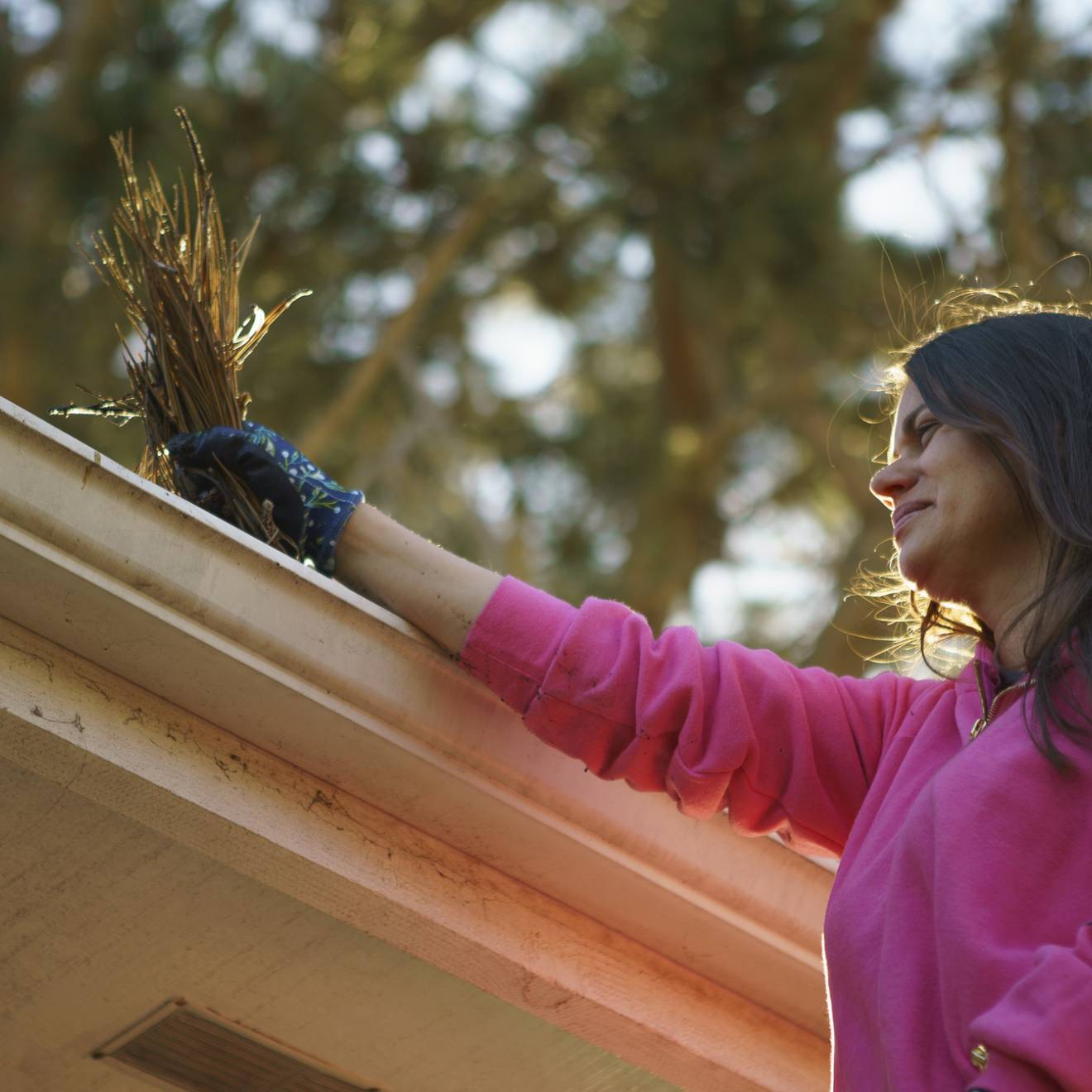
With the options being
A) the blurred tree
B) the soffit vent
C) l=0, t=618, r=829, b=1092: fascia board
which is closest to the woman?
l=0, t=618, r=829, b=1092: fascia board

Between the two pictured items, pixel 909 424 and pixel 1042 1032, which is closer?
pixel 1042 1032

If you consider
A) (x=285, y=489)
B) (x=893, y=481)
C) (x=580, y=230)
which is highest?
(x=580, y=230)

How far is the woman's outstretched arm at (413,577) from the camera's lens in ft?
5.24

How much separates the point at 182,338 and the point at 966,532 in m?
0.85

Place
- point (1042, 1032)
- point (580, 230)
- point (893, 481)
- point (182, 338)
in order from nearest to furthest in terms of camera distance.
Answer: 1. point (1042, 1032)
2. point (893, 481)
3. point (182, 338)
4. point (580, 230)

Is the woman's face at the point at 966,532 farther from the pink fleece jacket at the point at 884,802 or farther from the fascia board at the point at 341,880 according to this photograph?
the fascia board at the point at 341,880

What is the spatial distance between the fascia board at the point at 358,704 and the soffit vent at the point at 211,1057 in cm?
32

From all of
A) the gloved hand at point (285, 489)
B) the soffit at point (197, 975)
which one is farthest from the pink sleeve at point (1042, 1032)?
the gloved hand at point (285, 489)

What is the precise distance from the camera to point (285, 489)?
66.7 inches

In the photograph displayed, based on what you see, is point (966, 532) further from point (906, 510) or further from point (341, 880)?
point (341, 880)

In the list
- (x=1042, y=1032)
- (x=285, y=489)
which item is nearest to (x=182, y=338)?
(x=285, y=489)

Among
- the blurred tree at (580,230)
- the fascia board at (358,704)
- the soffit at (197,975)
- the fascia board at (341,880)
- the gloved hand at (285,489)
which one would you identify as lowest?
the soffit at (197,975)

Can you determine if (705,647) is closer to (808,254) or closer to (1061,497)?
(1061,497)

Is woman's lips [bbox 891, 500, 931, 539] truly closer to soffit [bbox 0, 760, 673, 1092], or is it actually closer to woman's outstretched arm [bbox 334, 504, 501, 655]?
woman's outstretched arm [bbox 334, 504, 501, 655]
